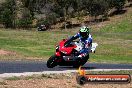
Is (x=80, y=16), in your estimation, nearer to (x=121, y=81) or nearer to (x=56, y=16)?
(x=56, y=16)

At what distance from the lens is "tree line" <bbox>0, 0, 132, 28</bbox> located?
313 ft

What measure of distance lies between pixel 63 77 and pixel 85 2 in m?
80.9

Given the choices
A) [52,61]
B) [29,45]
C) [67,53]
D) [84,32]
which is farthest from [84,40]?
[29,45]

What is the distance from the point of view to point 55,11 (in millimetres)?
101625

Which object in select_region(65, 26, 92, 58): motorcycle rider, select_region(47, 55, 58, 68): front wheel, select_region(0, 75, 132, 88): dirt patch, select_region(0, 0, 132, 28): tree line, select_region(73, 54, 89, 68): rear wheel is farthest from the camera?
select_region(0, 0, 132, 28): tree line

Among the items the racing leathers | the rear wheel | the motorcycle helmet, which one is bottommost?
the rear wheel

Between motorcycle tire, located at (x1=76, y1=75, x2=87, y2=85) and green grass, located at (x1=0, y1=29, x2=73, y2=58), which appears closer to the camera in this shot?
motorcycle tire, located at (x1=76, y1=75, x2=87, y2=85)

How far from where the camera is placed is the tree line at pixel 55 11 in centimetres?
9525

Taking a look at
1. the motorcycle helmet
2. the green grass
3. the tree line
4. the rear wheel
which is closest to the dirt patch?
the motorcycle helmet

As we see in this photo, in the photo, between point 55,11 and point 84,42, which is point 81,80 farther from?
point 55,11

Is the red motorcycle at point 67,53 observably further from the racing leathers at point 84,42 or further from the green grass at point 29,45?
the green grass at point 29,45

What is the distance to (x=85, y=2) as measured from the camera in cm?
9769

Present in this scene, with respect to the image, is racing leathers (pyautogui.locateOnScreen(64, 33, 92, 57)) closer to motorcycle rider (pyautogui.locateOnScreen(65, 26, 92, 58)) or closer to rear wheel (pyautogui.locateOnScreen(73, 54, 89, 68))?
motorcycle rider (pyautogui.locateOnScreen(65, 26, 92, 58))

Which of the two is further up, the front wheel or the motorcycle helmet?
the motorcycle helmet
